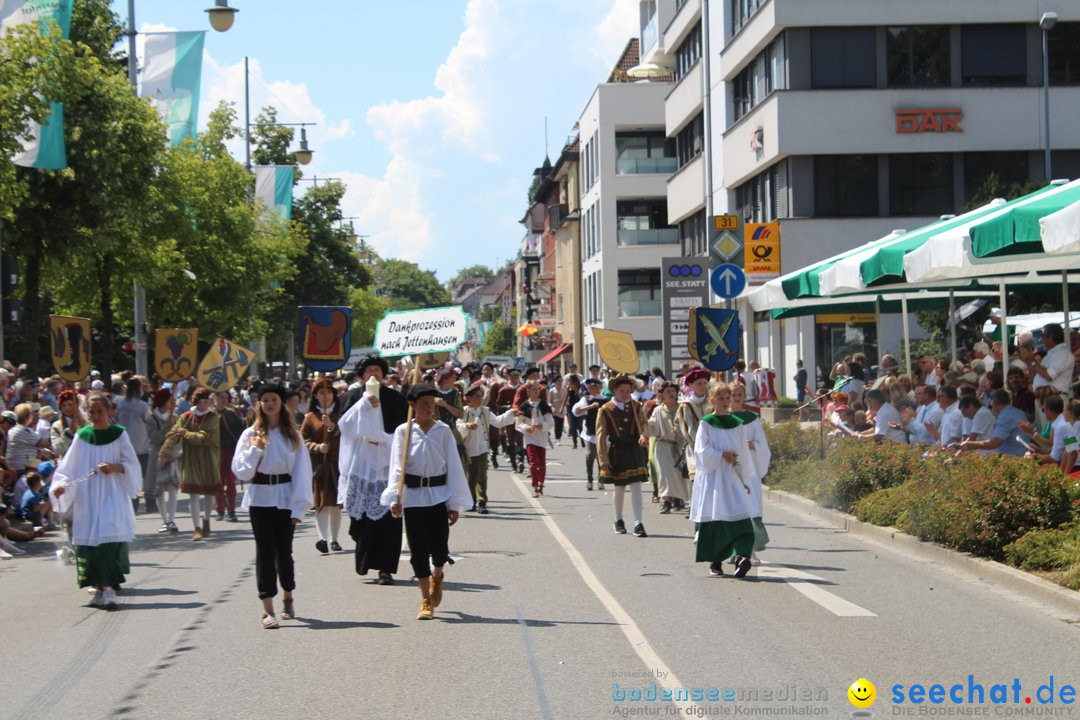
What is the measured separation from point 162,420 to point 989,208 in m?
11.8

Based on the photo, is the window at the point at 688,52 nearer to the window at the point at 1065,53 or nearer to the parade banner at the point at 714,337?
the window at the point at 1065,53

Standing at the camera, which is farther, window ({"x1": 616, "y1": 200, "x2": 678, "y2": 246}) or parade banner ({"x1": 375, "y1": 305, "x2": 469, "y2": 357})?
window ({"x1": 616, "y1": 200, "x2": 678, "y2": 246})

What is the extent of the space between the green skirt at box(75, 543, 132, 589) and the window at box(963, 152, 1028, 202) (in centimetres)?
3024

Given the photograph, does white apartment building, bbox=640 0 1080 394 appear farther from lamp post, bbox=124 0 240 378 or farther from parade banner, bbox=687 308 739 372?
parade banner, bbox=687 308 739 372

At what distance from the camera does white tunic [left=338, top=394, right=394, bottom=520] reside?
12.6m

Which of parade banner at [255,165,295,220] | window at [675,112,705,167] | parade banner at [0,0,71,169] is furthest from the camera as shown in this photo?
window at [675,112,705,167]

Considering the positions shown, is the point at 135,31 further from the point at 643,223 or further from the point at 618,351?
the point at 643,223

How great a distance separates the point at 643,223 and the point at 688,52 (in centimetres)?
1582

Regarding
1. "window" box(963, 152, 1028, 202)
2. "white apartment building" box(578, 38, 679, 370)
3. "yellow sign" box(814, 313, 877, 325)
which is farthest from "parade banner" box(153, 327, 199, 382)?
"white apartment building" box(578, 38, 679, 370)

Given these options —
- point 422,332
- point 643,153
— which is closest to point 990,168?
point 422,332

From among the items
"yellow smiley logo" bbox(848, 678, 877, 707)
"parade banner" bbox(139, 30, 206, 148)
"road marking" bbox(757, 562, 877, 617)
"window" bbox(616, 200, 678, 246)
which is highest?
"window" bbox(616, 200, 678, 246)

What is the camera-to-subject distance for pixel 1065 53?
37594 mm

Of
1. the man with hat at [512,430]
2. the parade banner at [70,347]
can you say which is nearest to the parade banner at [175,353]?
the parade banner at [70,347]

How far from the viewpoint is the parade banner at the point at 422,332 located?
19.1 m
